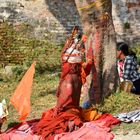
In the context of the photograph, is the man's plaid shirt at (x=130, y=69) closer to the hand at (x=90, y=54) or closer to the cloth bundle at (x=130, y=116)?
the hand at (x=90, y=54)

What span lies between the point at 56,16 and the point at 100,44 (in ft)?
21.6

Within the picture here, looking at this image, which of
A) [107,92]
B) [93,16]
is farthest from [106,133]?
[93,16]

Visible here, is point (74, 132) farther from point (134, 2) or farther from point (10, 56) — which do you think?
point (134, 2)

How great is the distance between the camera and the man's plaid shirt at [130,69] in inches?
356

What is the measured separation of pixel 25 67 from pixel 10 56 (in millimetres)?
1045

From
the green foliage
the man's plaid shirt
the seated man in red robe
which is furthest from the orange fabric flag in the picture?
the green foliage

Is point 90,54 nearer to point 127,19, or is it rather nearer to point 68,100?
point 68,100

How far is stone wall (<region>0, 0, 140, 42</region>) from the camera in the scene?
46.1 feet

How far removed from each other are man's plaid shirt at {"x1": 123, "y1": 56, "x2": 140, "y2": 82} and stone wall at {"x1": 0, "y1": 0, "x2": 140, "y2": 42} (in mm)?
5507

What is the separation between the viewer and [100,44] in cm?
824

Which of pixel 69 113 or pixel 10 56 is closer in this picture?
pixel 69 113

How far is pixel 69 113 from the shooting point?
6938 mm

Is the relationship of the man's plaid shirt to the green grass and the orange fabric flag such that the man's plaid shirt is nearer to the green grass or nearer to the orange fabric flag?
the green grass

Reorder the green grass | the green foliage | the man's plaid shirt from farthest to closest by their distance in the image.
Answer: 1. the green foliage
2. the man's plaid shirt
3. the green grass
